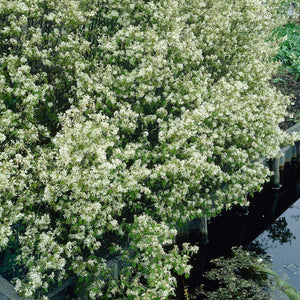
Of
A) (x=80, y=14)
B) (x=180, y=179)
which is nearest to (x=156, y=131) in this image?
(x=180, y=179)

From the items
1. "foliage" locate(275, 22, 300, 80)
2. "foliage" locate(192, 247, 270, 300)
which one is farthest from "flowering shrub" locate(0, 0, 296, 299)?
"foliage" locate(275, 22, 300, 80)

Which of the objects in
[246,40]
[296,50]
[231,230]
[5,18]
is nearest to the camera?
[5,18]

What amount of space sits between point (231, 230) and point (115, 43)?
7422 millimetres

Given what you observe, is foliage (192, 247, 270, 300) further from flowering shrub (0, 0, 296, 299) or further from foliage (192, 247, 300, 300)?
flowering shrub (0, 0, 296, 299)

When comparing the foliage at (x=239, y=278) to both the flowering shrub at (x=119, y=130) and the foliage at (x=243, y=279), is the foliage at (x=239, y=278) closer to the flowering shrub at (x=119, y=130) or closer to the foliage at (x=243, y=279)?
the foliage at (x=243, y=279)

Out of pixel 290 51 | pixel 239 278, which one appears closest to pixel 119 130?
pixel 239 278

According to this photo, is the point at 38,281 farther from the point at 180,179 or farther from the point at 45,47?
the point at 45,47

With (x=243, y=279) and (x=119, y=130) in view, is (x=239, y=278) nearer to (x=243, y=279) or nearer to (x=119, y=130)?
(x=243, y=279)

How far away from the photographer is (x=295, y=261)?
12.5 m

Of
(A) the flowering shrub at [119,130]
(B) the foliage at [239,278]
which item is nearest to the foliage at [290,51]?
(A) the flowering shrub at [119,130]

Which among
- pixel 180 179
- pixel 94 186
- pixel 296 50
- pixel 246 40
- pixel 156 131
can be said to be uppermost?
pixel 296 50

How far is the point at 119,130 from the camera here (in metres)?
8.86

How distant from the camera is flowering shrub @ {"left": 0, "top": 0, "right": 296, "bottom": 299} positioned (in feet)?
23.9

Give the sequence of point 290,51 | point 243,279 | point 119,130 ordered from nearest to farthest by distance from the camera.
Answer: point 119,130, point 243,279, point 290,51
